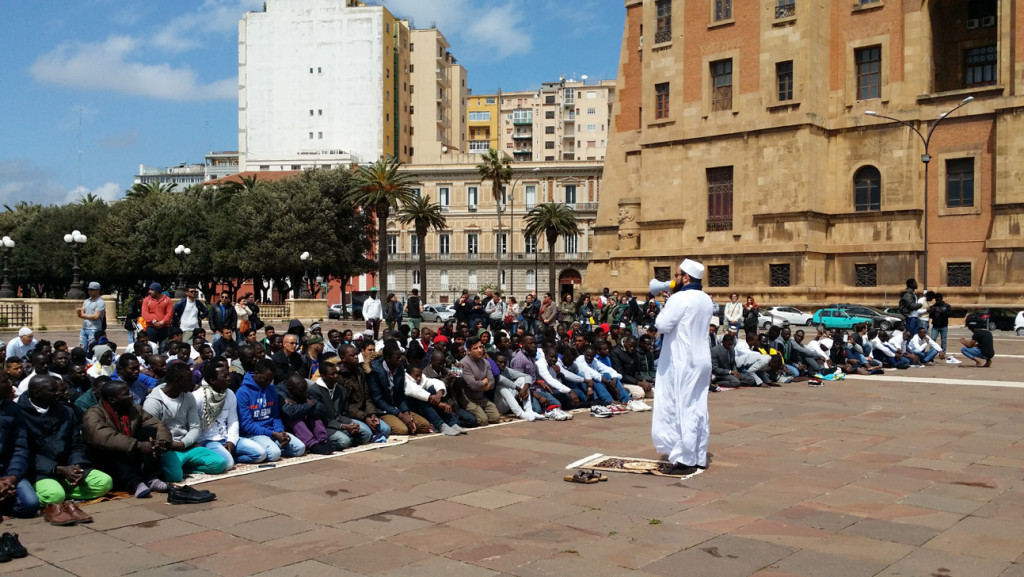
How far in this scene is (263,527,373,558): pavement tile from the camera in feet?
20.2

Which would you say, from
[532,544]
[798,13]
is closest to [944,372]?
[532,544]

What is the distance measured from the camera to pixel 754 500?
7.50 meters

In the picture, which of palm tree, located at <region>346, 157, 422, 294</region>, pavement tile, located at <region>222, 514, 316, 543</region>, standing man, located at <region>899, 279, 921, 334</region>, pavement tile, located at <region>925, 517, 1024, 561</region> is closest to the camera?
pavement tile, located at <region>925, 517, 1024, 561</region>

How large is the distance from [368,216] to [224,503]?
172 feet

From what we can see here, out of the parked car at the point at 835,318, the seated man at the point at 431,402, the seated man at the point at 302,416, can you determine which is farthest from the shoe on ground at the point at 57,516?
the parked car at the point at 835,318

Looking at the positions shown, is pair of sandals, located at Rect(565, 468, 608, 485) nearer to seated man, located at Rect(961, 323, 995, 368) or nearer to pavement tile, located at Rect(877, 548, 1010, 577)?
pavement tile, located at Rect(877, 548, 1010, 577)

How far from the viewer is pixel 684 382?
8602 millimetres

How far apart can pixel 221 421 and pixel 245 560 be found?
3370mm

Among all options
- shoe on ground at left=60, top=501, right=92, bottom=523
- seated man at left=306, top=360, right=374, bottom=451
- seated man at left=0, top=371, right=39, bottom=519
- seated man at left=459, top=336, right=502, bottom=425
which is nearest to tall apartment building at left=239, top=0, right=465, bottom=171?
seated man at left=459, top=336, right=502, bottom=425

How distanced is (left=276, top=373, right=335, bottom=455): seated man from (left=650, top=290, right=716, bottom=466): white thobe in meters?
3.62

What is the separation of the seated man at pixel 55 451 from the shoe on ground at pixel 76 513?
80 mm

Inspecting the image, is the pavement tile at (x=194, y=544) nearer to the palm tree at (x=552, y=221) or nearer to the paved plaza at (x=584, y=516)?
the paved plaza at (x=584, y=516)

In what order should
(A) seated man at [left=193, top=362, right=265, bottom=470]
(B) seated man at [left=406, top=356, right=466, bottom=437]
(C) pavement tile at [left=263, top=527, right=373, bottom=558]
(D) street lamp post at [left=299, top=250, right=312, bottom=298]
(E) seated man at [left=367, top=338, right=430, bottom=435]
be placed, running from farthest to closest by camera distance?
(D) street lamp post at [left=299, top=250, right=312, bottom=298], (B) seated man at [left=406, top=356, right=466, bottom=437], (E) seated man at [left=367, top=338, right=430, bottom=435], (A) seated man at [left=193, top=362, right=265, bottom=470], (C) pavement tile at [left=263, top=527, right=373, bottom=558]

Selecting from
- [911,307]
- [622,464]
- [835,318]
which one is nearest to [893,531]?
[622,464]
